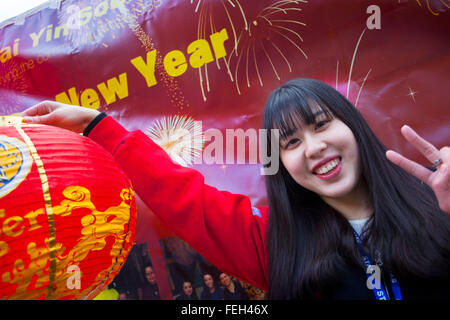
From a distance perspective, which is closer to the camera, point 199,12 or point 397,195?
point 397,195

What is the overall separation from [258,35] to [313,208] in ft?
2.68

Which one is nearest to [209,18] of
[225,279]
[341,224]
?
[341,224]

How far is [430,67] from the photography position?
136 centimetres

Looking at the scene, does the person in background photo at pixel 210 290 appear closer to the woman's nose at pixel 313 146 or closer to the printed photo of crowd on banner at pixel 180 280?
the printed photo of crowd on banner at pixel 180 280

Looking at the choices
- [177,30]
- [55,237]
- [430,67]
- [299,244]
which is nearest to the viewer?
[55,237]

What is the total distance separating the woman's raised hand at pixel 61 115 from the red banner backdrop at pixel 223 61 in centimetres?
46

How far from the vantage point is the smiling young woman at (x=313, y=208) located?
3.53 feet

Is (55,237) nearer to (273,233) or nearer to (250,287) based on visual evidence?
(273,233)

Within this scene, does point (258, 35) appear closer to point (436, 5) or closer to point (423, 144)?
point (436, 5)

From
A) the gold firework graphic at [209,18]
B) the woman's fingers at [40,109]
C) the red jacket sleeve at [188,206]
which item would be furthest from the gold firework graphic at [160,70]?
the woman's fingers at [40,109]

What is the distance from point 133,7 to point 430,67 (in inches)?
56.7

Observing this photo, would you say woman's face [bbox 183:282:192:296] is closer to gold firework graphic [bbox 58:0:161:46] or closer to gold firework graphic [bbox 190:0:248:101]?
gold firework graphic [bbox 190:0:248:101]

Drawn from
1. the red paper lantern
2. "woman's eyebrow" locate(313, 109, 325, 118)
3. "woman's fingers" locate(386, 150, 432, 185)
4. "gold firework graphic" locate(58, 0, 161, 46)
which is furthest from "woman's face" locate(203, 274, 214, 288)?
"gold firework graphic" locate(58, 0, 161, 46)
